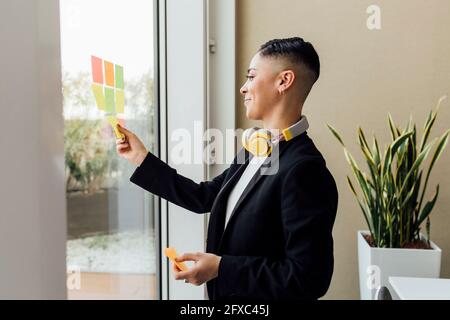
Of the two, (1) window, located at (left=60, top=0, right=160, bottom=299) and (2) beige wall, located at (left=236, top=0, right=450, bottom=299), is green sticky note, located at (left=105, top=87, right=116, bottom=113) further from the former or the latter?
(2) beige wall, located at (left=236, top=0, right=450, bottom=299)

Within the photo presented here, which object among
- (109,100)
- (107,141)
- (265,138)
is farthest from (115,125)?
(265,138)

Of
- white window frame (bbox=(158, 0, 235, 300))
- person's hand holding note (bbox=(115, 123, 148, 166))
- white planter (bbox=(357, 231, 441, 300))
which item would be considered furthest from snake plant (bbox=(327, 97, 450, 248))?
person's hand holding note (bbox=(115, 123, 148, 166))

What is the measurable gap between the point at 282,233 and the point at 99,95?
0.52m

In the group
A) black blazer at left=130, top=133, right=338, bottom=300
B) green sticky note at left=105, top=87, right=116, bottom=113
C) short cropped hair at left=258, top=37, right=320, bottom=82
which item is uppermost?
short cropped hair at left=258, top=37, right=320, bottom=82

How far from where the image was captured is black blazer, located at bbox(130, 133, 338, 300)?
34.1 inches

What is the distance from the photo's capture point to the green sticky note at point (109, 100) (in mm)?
996

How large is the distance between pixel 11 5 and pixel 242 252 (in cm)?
66

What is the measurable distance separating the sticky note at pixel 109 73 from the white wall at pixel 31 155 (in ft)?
1.07

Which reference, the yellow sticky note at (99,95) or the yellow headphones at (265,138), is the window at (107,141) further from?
the yellow headphones at (265,138)

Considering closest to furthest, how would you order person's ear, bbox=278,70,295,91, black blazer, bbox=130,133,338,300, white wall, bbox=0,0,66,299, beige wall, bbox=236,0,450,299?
white wall, bbox=0,0,66,299 → black blazer, bbox=130,133,338,300 → person's ear, bbox=278,70,295,91 → beige wall, bbox=236,0,450,299

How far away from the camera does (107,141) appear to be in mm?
1259

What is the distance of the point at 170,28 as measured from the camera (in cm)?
165

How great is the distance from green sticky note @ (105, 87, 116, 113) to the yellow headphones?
331 mm
